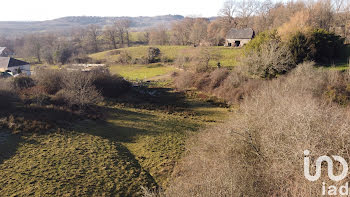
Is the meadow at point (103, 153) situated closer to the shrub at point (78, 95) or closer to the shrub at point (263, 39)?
the shrub at point (78, 95)

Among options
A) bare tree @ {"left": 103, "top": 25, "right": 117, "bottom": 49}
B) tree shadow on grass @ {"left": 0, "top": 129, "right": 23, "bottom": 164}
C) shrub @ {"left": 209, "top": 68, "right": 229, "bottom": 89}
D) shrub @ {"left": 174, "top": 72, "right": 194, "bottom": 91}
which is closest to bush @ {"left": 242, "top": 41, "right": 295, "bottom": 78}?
shrub @ {"left": 209, "top": 68, "right": 229, "bottom": 89}

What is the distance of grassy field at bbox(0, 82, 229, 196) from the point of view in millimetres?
10164

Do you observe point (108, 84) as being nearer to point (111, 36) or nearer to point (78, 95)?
point (78, 95)

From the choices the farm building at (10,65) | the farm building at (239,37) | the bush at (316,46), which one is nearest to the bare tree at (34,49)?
the farm building at (10,65)

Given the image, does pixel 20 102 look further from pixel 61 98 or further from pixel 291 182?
pixel 291 182

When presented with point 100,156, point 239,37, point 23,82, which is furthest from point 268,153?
point 239,37

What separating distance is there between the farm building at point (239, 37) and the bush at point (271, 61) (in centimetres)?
2054

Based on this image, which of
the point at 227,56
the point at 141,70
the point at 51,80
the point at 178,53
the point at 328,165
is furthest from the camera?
the point at 178,53

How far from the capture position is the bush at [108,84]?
93.2 feet

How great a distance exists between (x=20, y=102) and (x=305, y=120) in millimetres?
22759

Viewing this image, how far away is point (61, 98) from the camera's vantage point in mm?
21812

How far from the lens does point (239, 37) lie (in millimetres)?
47219

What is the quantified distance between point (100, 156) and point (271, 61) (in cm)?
2096

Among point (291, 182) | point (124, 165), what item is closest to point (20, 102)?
point (124, 165)
